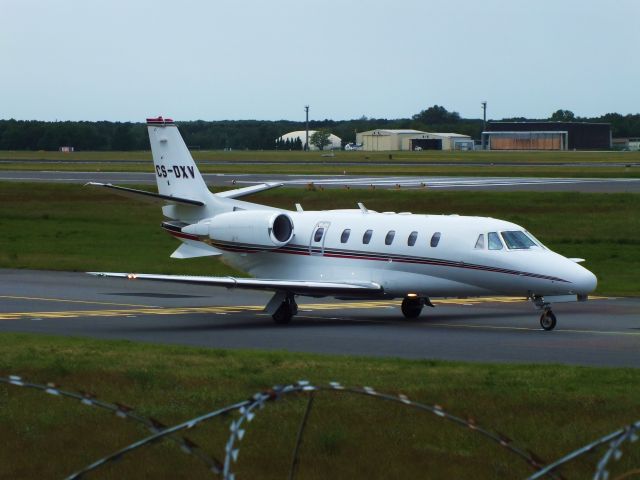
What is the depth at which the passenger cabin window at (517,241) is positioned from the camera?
2653 centimetres

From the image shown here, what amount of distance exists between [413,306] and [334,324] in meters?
2.09

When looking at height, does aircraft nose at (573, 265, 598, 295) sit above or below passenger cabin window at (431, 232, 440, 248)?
below

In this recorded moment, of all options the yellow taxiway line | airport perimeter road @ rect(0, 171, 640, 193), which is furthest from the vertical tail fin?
airport perimeter road @ rect(0, 171, 640, 193)

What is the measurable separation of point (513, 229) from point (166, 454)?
598 inches

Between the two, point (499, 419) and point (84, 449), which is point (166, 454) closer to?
point (84, 449)

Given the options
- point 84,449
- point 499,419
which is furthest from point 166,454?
point 499,419

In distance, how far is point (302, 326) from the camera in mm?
27422

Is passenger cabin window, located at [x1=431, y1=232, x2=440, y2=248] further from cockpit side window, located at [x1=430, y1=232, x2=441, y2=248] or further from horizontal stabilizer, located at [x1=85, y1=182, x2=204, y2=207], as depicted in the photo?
horizontal stabilizer, located at [x1=85, y1=182, x2=204, y2=207]

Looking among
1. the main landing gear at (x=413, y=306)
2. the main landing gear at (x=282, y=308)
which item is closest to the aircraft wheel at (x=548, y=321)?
the main landing gear at (x=413, y=306)

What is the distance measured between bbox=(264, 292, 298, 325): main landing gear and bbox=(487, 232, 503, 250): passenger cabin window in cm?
453

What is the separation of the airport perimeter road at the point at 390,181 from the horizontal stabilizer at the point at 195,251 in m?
33.6

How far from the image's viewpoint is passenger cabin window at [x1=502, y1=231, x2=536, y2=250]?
87.0 ft

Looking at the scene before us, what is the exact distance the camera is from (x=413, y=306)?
28.7m

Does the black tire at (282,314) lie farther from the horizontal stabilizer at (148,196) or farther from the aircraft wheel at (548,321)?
the aircraft wheel at (548,321)
